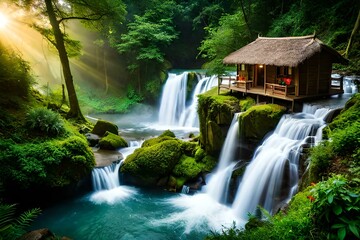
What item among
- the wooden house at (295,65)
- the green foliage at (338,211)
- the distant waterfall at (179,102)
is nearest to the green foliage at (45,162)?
the wooden house at (295,65)

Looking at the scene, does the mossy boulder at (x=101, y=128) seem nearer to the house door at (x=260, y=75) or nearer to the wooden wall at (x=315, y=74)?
the house door at (x=260, y=75)

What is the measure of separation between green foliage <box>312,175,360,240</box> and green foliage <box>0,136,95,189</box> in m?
10.4

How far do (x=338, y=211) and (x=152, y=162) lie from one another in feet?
35.3

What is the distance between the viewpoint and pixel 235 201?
472 inches

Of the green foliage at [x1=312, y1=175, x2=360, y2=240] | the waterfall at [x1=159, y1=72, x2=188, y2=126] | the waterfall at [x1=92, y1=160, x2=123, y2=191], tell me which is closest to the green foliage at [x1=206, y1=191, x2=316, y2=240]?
the green foliage at [x1=312, y1=175, x2=360, y2=240]

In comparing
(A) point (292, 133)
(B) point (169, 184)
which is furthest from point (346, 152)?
(B) point (169, 184)

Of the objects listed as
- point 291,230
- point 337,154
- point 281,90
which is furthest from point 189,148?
point 291,230

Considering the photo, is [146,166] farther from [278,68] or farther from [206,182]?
[278,68]

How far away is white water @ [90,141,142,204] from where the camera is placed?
43.7 feet

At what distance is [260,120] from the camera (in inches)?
503

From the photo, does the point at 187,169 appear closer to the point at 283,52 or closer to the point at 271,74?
the point at 271,74

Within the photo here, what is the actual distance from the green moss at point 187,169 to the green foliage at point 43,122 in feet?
20.2

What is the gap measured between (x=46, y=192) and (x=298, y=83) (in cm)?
1295

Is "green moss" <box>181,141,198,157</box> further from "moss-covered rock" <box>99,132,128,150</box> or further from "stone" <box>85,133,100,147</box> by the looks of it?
"stone" <box>85,133,100,147</box>
